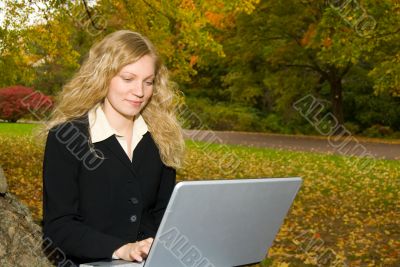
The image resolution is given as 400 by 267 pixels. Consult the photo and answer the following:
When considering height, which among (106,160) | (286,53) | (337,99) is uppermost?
(106,160)

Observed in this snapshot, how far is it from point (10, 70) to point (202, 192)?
12748 mm

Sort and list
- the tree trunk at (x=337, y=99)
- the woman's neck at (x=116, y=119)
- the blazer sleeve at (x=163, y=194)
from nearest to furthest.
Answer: the woman's neck at (x=116, y=119), the blazer sleeve at (x=163, y=194), the tree trunk at (x=337, y=99)

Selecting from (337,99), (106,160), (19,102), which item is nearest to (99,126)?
(106,160)

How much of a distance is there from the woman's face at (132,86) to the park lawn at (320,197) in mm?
465

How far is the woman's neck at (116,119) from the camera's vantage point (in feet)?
7.48

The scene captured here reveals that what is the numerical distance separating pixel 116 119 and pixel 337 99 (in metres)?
24.6

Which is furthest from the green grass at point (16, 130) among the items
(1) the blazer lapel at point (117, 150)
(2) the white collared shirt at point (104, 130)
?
(1) the blazer lapel at point (117, 150)

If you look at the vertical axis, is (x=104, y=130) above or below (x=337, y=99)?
above

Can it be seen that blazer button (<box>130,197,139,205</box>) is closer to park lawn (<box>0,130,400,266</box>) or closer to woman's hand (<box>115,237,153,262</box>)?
woman's hand (<box>115,237,153,262</box>)

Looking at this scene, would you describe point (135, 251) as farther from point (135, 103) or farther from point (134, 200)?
point (135, 103)

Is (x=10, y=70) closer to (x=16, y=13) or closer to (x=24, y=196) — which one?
(x=16, y=13)

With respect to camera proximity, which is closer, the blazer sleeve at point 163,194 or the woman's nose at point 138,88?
the woman's nose at point 138,88

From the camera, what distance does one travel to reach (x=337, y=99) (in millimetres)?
26031

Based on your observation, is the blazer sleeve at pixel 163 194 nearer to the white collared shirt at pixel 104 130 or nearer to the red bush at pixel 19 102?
the white collared shirt at pixel 104 130
